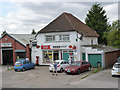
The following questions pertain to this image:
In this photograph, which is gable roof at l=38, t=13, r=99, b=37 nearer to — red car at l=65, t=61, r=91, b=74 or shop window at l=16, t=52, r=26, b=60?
shop window at l=16, t=52, r=26, b=60

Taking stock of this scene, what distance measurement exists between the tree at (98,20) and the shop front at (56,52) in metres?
27.9

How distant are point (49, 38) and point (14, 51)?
747cm

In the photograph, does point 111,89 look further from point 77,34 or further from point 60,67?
point 77,34

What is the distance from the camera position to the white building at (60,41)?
2877cm

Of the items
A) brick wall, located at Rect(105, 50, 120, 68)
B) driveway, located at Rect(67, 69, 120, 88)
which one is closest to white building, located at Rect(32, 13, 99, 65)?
brick wall, located at Rect(105, 50, 120, 68)

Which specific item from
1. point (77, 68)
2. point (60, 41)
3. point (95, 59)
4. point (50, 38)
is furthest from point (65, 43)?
point (77, 68)

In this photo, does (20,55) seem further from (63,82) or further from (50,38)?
(63,82)

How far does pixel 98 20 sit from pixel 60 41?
31211 millimetres

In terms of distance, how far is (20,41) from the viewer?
3341cm

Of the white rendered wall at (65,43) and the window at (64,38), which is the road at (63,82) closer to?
the white rendered wall at (65,43)

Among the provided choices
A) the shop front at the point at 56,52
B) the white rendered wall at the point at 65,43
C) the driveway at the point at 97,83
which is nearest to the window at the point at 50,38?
the white rendered wall at the point at 65,43

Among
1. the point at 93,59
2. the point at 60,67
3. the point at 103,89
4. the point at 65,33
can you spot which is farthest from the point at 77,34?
the point at 103,89

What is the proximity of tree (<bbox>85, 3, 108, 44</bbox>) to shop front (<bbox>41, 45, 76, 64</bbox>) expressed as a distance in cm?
2786

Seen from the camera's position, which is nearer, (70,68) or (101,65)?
(70,68)
